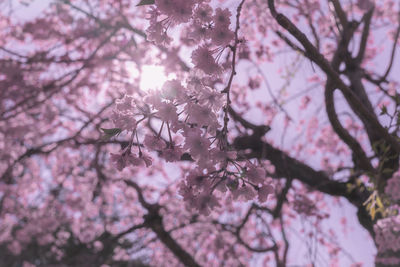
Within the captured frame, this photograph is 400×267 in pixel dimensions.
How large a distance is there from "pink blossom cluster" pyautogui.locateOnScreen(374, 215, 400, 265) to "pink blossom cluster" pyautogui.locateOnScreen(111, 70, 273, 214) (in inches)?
78.5

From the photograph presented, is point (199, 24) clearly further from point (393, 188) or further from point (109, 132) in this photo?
point (393, 188)

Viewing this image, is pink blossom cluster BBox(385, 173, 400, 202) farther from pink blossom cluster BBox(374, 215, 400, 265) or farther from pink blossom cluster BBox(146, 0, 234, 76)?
pink blossom cluster BBox(146, 0, 234, 76)

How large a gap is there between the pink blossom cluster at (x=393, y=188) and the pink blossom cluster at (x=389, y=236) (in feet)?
0.61

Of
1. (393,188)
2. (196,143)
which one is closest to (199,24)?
(196,143)

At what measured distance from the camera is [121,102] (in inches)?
59.5

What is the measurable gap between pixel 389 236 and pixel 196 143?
8.41 feet

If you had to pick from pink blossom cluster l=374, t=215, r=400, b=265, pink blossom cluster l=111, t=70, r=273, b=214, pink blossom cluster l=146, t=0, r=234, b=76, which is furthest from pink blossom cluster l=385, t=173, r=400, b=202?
pink blossom cluster l=146, t=0, r=234, b=76

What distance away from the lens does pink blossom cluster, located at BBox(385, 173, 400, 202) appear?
3028 mm

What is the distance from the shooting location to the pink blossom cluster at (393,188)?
303cm

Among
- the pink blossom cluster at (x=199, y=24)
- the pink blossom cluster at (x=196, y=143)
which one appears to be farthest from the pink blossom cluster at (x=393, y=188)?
the pink blossom cluster at (x=199, y=24)

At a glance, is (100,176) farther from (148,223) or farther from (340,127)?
(340,127)

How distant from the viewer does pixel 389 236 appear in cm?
294

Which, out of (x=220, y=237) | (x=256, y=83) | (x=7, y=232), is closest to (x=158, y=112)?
(x=256, y=83)

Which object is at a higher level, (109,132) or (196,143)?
(109,132)
